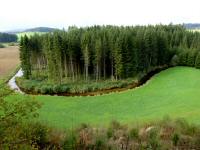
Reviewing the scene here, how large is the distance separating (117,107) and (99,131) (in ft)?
58.1

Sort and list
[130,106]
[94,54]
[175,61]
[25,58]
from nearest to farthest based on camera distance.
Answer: [130,106] < [94,54] < [25,58] < [175,61]

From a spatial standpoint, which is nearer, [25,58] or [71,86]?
[71,86]

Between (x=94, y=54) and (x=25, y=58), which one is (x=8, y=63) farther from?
(x=94, y=54)

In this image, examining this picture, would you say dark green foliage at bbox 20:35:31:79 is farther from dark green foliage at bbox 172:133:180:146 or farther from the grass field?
dark green foliage at bbox 172:133:180:146

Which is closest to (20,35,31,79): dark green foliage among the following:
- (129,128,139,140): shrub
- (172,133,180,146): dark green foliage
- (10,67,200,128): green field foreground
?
(10,67,200,128): green field foreground

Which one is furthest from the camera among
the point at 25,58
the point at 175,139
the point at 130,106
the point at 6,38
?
the point at 6,38

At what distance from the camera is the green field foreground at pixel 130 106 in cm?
3413

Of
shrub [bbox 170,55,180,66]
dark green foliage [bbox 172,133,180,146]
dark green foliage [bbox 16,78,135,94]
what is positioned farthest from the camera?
shrub [bbox 170,55,180,66]

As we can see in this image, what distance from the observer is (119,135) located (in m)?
23.3

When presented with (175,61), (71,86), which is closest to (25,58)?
(71,86)

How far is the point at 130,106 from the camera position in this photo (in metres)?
41.2

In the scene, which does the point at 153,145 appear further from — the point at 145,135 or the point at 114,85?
the point at 114,85

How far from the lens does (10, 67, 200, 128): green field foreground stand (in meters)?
34.1

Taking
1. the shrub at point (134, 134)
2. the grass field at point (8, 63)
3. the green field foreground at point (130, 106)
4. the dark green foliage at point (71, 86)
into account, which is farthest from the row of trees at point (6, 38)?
the shrub at point (134, 134)
